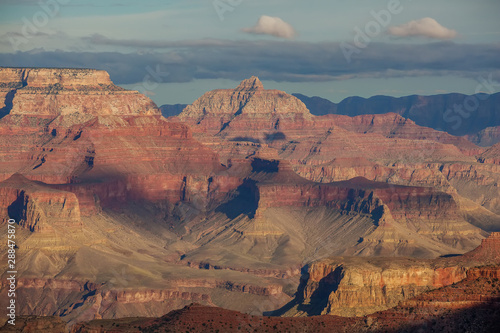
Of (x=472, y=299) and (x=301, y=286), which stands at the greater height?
(x=472, y=299)

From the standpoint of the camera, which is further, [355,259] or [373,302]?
[355,259]

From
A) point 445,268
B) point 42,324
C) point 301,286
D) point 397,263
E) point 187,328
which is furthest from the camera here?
point 301,286

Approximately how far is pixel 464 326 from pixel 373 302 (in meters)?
33.5

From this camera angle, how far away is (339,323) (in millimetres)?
122062

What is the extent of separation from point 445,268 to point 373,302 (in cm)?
1086

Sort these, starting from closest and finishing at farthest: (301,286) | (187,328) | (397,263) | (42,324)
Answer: (187,328) → (42,324) → (397,263) → (301,286)

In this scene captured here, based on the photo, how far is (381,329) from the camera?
120 m

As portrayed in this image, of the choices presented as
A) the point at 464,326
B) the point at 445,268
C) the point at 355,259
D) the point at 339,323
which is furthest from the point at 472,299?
the point at 355,259

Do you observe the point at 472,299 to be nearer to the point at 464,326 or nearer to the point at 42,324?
the point at 464,326

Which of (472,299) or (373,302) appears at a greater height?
(472,299)

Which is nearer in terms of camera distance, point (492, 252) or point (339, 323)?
point (339, 323)

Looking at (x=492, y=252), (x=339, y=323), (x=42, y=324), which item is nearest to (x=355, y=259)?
(x=492, y=252)

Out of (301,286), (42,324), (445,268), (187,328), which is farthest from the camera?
(301,286)

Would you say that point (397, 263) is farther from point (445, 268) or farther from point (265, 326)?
point (265, 326)
